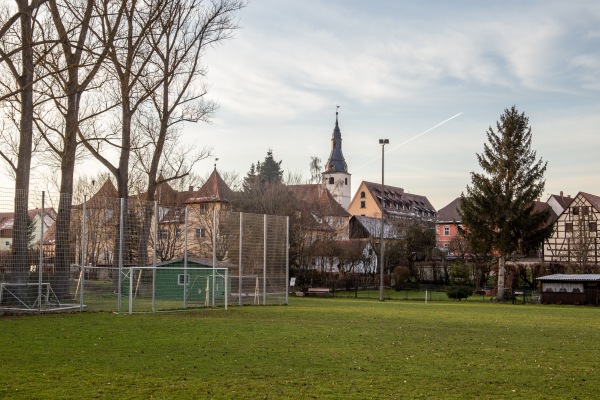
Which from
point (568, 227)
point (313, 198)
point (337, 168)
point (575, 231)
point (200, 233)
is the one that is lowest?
point (200, 233)

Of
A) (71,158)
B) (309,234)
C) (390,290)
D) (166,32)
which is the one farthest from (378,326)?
(390,290)

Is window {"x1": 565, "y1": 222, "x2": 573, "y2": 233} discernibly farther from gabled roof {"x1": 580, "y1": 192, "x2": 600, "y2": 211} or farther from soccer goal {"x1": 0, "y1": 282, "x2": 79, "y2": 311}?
soccer goal {"x1": 0, "y1": 282, "x2": 79, "y2": 311}

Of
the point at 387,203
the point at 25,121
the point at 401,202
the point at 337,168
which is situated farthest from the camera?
the point at 337,168

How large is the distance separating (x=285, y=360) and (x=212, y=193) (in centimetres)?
5863

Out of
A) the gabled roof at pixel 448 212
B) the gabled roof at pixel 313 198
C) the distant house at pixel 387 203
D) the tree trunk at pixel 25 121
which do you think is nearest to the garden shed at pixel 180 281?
the tree trunk at pixel 25 121

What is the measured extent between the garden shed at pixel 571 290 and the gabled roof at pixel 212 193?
28772 mm

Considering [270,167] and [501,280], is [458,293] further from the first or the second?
[270,167]

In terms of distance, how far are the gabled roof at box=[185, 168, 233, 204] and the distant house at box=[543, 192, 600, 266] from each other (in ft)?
95.3

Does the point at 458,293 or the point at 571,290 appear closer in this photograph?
the point at 571,290

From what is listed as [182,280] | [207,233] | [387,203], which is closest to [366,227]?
[387,203]

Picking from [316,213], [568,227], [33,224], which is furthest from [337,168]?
[33,224]

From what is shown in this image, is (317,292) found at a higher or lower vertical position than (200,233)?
lower

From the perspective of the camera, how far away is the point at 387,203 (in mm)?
114812

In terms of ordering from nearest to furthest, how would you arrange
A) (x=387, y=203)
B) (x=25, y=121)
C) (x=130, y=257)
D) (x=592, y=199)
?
1. (x=25, y=121)
2. (x=130, y=257)
3. (x=592, y=199)
4. (x=387, y=203)
